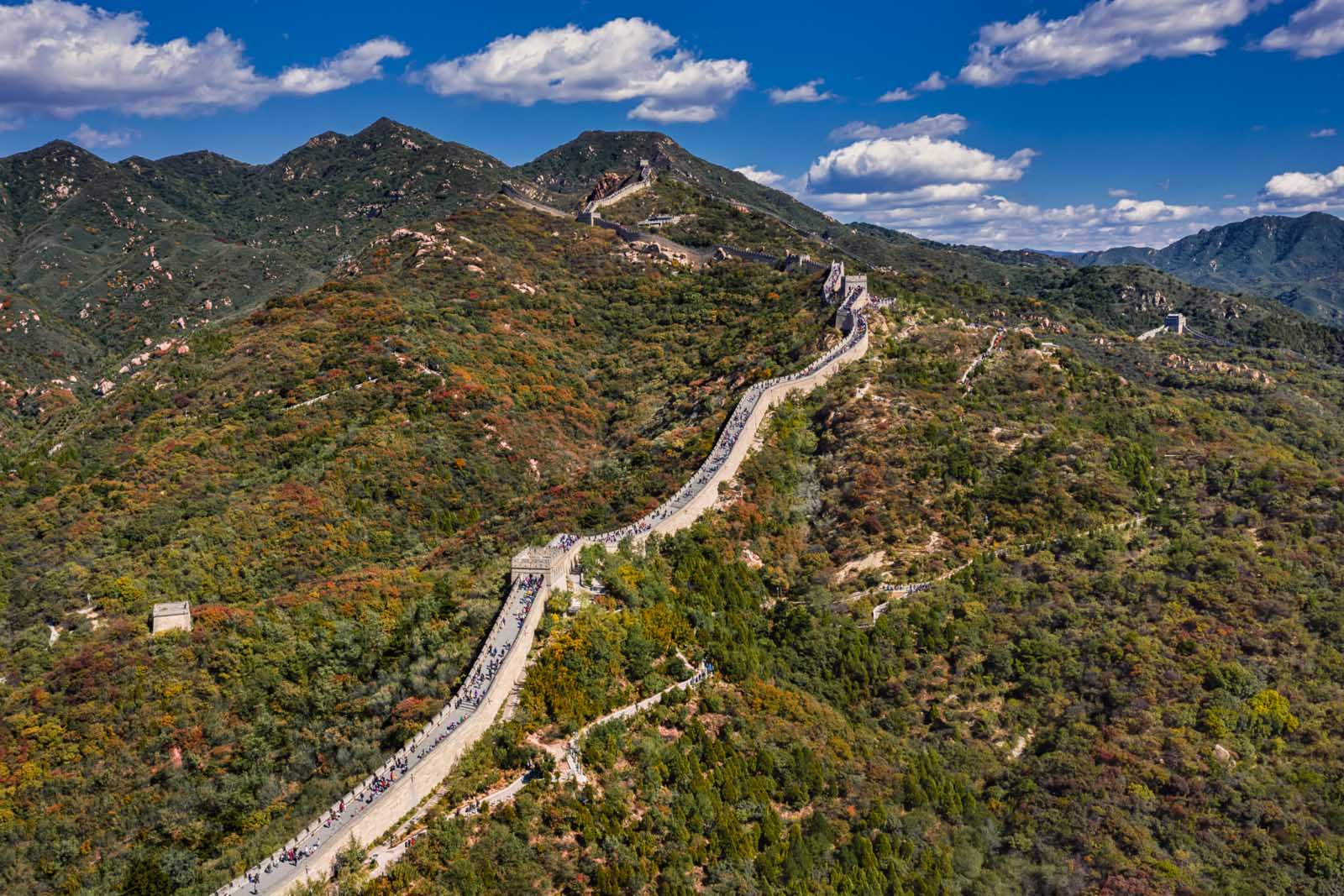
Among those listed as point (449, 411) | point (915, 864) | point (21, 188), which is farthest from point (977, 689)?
point (21, 188)

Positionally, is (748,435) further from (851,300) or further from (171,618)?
(171,618)

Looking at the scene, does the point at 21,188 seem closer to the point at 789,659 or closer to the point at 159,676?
the point at 159,676

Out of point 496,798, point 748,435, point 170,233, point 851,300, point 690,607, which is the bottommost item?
point 496,798

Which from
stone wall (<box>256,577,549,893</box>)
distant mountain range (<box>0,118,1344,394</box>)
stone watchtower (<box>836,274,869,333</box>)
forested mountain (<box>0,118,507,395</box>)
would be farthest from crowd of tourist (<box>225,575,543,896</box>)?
forested mountain (<box>0,118,507,395</box>)

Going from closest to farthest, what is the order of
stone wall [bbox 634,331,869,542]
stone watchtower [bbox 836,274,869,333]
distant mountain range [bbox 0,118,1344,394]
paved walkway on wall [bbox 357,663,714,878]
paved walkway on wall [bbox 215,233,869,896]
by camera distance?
paved walkway on wall [bbox 215,233,869,896] → paved walkway on wall [bbox 357,663,714,878] → stone wall [bbox 634,331,869,542] → stone watchtower [bbox 836,274,869,333] → distant mountain range [bbox 0,118,1344,394]

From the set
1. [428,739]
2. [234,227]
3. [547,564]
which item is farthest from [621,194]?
[234,227]

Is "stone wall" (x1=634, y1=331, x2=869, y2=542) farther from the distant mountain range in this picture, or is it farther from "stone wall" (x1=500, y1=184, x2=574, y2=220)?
"stone wall" (x1=500, y1=184, x2=574, y2=220)

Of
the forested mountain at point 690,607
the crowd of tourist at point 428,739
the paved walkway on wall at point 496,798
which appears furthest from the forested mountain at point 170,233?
the paved walkway on wall at point 496,798
